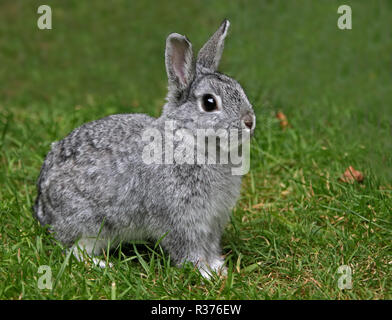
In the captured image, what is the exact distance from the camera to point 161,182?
4828 millimetres

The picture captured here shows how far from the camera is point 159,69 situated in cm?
1059

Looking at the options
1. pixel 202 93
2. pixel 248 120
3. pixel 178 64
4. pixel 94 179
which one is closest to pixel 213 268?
pixel 94 179

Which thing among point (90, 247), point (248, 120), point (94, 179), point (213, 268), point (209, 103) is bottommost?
point (213, 268)

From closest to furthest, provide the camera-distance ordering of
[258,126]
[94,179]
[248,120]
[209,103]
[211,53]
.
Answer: [248,120] < [209,103] < [211,53] < [94,179] < [258,126]

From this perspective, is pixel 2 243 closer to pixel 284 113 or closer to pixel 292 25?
pixel 284 113

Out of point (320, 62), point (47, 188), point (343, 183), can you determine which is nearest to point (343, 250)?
point (343, 183)

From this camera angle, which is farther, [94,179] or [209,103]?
[94,179]

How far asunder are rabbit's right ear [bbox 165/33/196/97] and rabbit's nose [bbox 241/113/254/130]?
2.07 feet

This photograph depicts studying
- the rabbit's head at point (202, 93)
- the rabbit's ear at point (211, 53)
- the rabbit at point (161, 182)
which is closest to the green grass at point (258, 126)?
the rabbit at point (161, 182)

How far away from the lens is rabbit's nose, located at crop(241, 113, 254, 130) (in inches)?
174

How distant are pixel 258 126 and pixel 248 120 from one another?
1.78m

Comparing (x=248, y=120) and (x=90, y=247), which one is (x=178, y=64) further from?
(x=90, y=247)

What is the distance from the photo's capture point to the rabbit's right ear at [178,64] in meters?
4.60

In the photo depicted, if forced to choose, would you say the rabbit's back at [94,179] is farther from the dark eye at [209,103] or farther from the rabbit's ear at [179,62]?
the dark eye at [209,103]
